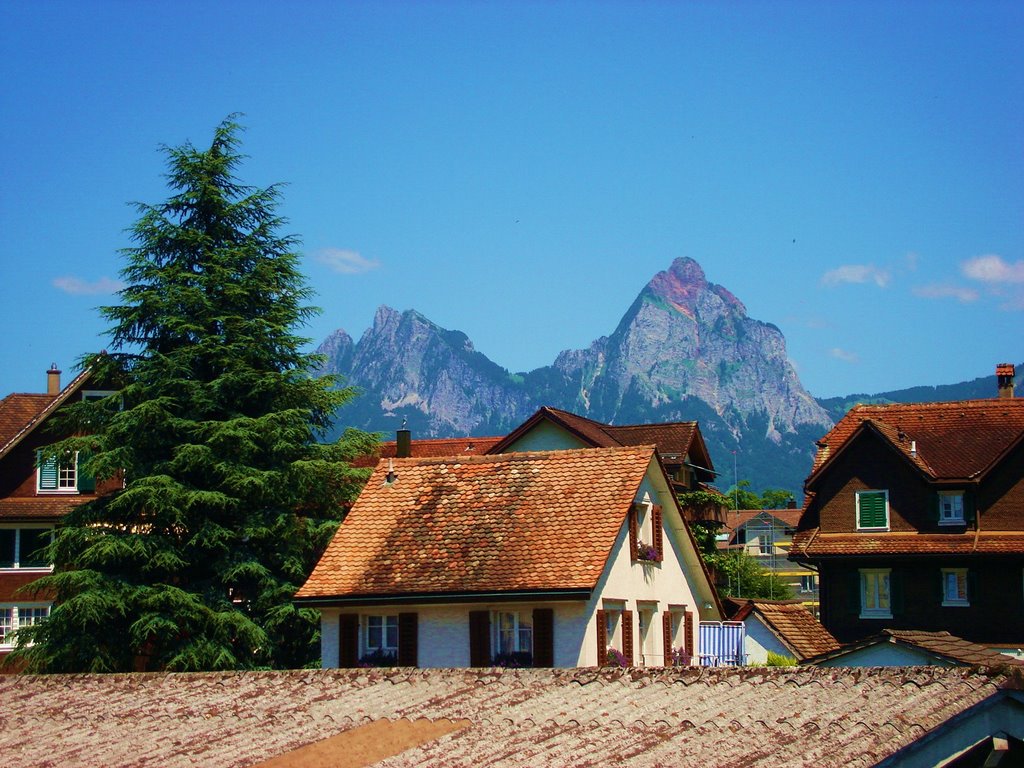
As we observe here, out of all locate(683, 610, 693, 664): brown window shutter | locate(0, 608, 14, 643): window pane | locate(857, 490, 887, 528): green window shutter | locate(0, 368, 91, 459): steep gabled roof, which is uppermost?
locate(0, 368, 91, 459): steep gabled roof

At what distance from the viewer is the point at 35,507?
52.2 m

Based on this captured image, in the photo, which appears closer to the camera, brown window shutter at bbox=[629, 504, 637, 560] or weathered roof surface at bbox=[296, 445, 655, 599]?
weathered roof surface at bbox=[296, 445, 655, 599]

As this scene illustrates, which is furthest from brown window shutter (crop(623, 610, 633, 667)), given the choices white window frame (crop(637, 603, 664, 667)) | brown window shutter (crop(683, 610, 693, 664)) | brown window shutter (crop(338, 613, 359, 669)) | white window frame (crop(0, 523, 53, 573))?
white window frame (crop(0, 523, 53, 573))

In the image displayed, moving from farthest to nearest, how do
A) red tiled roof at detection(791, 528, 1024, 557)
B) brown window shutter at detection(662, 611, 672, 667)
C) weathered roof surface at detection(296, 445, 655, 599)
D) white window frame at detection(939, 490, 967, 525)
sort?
→ 1. white window frame at detection(939, 490, 967, 525)
2. red tiled roof at detection(791, 528, 1024, 557)
3. brown window shutter at detection(662, 611, 672, 667)
4. weathered roof surface at detection(296, 445, 655, 599)

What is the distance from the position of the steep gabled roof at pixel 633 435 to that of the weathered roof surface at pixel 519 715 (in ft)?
104

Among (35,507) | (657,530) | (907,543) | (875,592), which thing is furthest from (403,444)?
(907,543)

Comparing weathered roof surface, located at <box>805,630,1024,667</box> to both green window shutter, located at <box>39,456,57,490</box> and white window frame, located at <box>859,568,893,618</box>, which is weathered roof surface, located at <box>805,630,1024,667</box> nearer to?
white window frame, located at <box>859,568,893,618</box>

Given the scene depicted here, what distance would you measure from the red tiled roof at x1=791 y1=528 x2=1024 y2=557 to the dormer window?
1.10 feet

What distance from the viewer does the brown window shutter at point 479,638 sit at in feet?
113

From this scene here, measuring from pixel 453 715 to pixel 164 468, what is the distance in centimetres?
2648

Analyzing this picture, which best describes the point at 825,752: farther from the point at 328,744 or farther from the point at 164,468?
the point at 164,468

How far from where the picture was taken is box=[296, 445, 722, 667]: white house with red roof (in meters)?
34.2

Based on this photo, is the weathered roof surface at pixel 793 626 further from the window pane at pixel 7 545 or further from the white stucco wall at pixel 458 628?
the window pane at pixel 7 545

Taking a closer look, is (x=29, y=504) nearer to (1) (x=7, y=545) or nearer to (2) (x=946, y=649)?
(1) (x=7, y=545)
